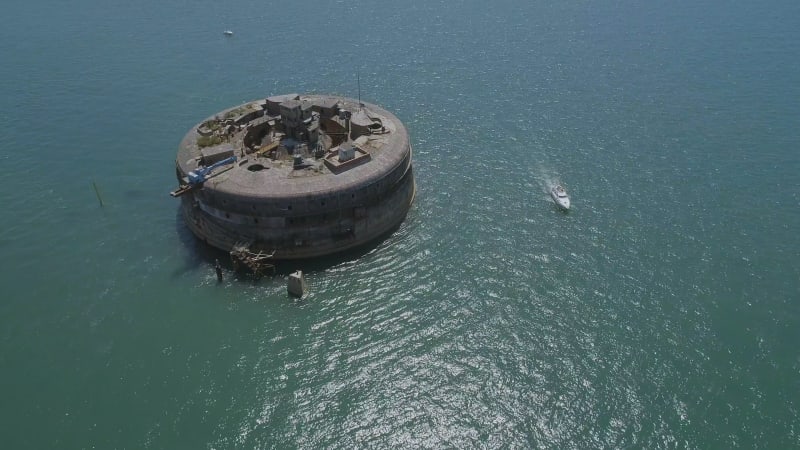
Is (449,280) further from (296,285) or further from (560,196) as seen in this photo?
(560,196)

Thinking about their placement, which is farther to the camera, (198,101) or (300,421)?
(198,101)

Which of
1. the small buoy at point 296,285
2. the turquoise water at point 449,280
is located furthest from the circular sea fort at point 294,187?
the small buoy at point 296,285

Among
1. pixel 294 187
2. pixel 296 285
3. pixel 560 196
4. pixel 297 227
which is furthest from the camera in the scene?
pixel 560 196

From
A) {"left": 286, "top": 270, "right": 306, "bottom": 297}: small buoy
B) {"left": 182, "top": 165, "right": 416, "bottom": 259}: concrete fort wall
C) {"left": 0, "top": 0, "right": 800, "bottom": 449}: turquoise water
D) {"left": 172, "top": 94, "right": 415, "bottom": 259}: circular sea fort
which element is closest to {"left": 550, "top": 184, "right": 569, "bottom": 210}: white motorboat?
{"left": 0, "top": 0, "right": 800, "bottom": 449}: turquoise water

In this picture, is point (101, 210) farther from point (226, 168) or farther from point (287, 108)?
point (287, 108)

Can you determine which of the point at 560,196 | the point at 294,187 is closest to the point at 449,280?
the point at 294,187

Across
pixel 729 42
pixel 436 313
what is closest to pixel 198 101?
pixel 436 313
